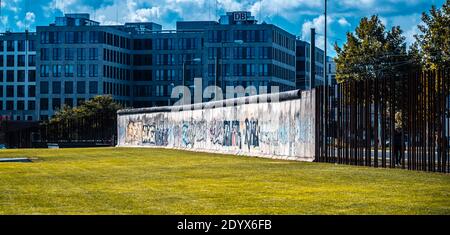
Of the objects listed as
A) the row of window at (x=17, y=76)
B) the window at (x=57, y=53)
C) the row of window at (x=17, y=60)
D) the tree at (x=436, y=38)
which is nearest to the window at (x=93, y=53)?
the window at (x=57, y=53)

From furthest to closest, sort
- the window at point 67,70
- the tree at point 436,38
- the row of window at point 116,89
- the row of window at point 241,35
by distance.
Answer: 1. the window at point 67,70
2. the row of window at point 116,89
3. the row of window at point 241,35
4. the tree at point 436,38

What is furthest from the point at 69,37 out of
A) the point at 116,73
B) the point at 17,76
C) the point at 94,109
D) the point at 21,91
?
the point at 94,109

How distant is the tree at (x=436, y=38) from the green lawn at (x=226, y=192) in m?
28.3

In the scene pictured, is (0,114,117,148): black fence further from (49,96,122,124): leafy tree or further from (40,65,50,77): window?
(40,65,50,77): window

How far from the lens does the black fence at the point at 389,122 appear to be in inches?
1079

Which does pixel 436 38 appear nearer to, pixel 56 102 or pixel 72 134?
pixel 72 134

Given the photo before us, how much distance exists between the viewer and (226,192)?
1956cm

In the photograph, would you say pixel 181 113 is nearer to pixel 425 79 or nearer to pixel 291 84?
pixel 425 79

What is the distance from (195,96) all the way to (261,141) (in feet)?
381

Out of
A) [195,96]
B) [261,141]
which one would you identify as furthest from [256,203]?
[195,96]

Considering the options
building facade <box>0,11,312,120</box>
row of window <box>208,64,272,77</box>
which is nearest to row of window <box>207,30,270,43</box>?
building facade <box>0,11,312,120</box>

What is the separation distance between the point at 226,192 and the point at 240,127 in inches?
1070

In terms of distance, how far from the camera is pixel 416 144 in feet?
93.7

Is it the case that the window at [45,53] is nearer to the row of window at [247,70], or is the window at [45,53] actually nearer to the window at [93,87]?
the window at [93,87]
